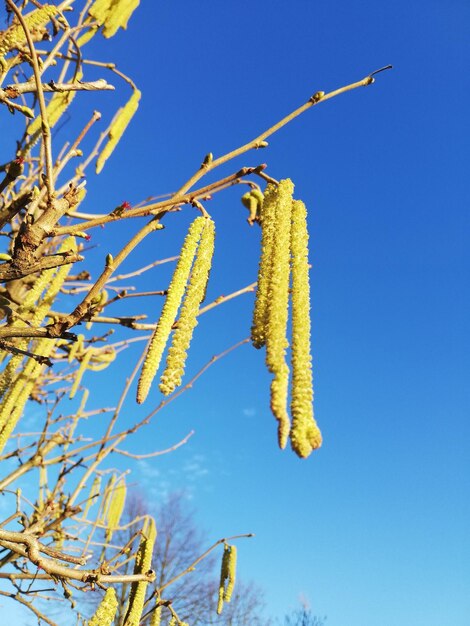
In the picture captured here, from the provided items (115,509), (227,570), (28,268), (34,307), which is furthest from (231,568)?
(28,268)

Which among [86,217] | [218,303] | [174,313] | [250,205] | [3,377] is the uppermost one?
[86,217]

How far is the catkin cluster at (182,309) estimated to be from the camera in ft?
4.15

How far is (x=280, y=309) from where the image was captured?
1.28 meters

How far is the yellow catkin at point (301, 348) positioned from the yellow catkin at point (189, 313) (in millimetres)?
260

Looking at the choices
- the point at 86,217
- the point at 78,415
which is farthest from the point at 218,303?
the point at 78,415

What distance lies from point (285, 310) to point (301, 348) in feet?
0.39

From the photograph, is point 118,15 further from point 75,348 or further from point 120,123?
point 75,348

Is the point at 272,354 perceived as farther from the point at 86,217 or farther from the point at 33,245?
the point at 86,217

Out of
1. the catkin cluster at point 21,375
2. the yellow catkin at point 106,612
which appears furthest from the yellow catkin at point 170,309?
the yellow catkin at point 106,612

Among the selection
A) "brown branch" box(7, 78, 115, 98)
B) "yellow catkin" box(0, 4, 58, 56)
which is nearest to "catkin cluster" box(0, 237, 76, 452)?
"brown branch" box(7, 78, 115, 98)

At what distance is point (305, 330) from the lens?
1246 mm

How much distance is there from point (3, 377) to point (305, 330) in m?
1.80

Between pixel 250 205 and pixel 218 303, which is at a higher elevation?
pixel 218 303

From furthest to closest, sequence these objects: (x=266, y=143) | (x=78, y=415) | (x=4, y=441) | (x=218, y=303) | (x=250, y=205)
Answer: (x=78, y=415) → (x=218, y=303) → (x=4, y=441) → (x=250, y=205) → (x=266, y=143)
